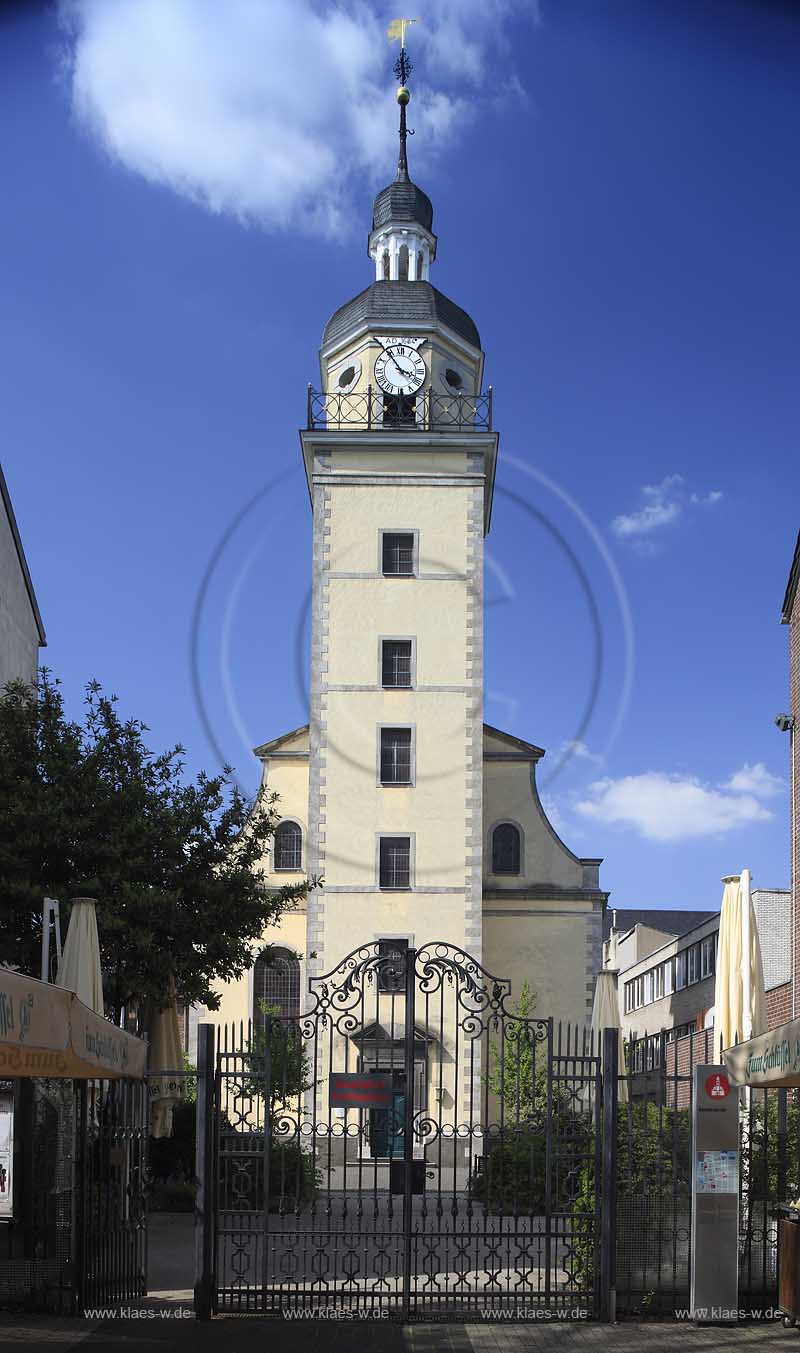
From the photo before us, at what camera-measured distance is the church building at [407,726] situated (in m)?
43.1

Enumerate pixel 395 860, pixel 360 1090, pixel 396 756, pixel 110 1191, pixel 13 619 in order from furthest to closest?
pixel 396 756, pixel 395 860, pixel 13 619, pixel 360 1090, pixel 110 1191

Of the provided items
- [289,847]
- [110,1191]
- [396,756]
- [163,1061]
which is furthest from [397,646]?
[110,1191]

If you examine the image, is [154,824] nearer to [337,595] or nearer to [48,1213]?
[48,1213]

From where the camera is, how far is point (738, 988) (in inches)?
690

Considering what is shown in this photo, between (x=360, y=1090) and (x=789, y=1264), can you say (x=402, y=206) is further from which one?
(x=789, y=1264)

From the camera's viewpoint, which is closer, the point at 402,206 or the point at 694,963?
the point at 402,206

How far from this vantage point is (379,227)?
50.7 metres

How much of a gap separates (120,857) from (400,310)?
27.5 meters

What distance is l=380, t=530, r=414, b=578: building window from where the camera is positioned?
44.9 meters

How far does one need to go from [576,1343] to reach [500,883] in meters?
33.3

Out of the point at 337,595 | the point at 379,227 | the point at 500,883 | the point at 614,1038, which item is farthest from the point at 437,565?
the point at 614,1038

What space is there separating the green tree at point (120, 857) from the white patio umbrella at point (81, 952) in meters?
6.74

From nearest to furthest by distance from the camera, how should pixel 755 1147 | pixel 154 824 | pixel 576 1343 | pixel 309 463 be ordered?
pixel 576 1343 < pixel 755 1147 < pixel 154 824 < pixel 309 463

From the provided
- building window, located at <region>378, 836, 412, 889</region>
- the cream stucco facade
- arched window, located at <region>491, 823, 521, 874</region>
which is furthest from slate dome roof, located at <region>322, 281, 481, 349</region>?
building window, located at <region>378, 836, 412, 889</region>
